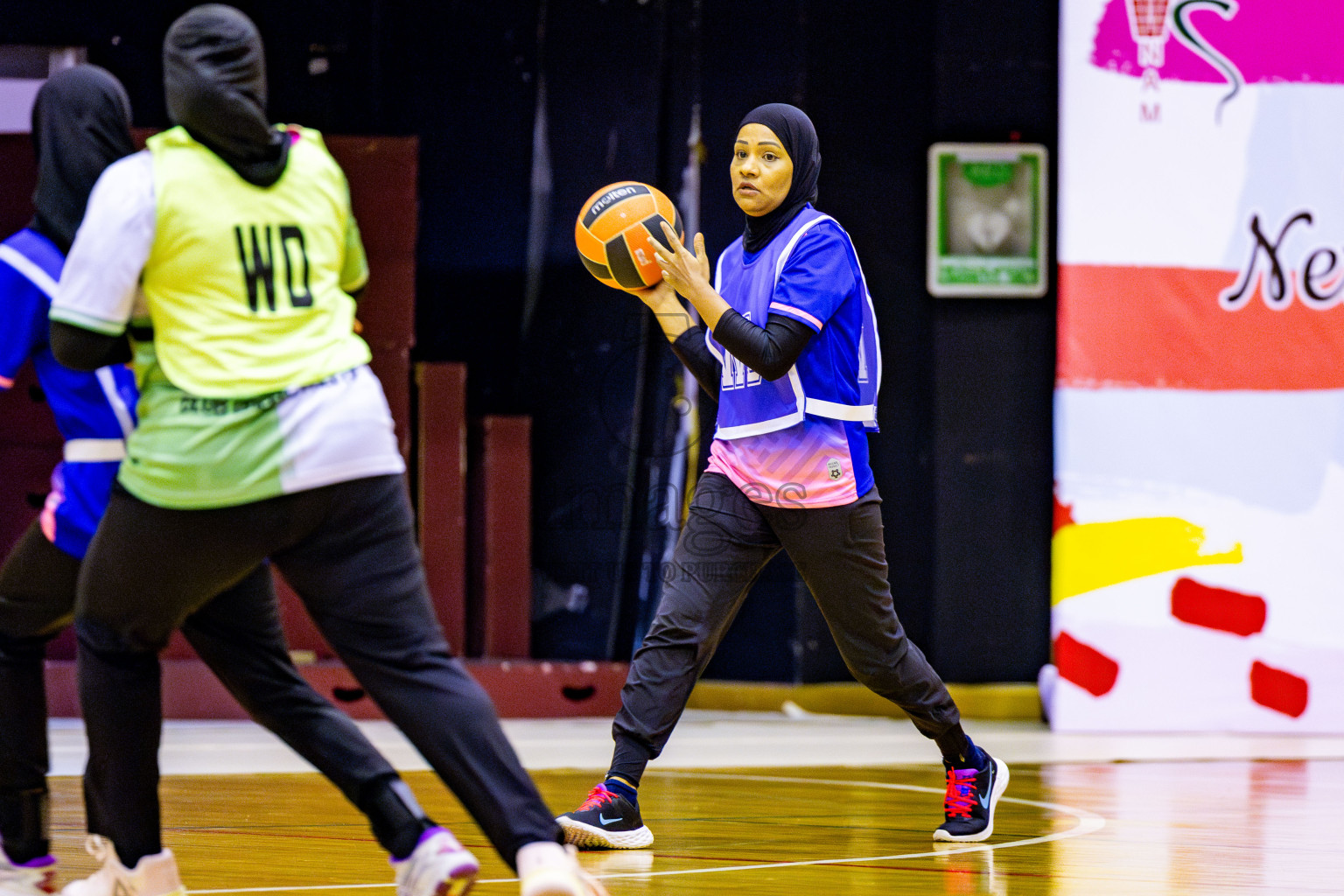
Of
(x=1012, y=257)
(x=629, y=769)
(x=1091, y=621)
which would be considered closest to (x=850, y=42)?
(x=1012, y=257)

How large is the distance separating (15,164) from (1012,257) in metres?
4.15

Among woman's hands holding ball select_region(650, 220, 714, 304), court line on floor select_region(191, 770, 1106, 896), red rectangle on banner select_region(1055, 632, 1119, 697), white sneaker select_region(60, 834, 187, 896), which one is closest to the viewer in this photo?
white sneaker select_region(60, 834, 187, 896)

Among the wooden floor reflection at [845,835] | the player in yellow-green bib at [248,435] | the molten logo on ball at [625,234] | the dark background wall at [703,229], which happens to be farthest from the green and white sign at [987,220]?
the player in yellow-green bib at [248,435]

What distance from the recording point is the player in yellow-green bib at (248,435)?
2.30 meters

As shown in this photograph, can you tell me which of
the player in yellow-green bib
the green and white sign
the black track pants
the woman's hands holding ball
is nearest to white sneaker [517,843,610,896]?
the player in yellow-green bib

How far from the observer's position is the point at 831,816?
3963 mm

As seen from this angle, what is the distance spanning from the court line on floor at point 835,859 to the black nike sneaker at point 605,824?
1.03 ft

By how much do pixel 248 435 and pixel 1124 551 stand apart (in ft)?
15.5

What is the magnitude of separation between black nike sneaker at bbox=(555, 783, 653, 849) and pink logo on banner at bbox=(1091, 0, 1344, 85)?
419cm

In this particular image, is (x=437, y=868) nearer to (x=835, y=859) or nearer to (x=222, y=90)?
(x=835, y=859)

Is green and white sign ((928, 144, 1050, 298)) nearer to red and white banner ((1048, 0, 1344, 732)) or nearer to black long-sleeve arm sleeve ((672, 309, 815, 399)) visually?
red and white banner ((1048, 0, 1344, 732))

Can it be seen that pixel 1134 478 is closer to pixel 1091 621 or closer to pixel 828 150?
pixel 1091 621

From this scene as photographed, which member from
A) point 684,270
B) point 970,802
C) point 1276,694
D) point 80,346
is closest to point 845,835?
point 970,802

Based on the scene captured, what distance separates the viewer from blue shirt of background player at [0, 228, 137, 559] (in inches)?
106
